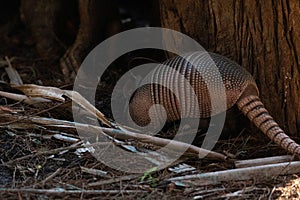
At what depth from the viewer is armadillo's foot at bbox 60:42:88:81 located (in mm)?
4758

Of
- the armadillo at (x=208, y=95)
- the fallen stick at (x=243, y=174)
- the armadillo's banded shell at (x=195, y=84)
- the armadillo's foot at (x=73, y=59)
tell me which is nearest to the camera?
the fallen stick at (x=243, y=174)

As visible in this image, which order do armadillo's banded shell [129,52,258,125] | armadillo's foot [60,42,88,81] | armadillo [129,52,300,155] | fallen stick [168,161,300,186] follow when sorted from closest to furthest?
fallen stick [168,161,300,186]
armadillo [129,52,300,155]
armadillo's banded shell [129,52,258,125]
armadillo's foot [60,42,88,81]

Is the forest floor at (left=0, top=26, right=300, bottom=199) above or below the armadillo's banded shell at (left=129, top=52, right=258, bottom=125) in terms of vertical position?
below

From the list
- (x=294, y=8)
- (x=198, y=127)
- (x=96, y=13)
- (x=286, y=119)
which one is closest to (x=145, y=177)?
(x=198, y=127)

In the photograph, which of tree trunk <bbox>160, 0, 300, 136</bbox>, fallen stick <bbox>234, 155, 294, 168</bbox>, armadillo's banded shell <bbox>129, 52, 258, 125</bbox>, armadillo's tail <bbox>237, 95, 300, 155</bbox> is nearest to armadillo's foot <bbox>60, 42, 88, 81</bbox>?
armadillo's banded shell <bbox>129, 52, 258, 125</bbox>

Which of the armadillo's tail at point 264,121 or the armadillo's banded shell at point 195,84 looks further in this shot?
the armadillo's banded shell at point 195,84

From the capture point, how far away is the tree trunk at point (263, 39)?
3457 millimetres

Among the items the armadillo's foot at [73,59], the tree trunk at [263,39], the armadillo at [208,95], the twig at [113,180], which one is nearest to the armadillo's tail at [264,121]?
the armadillo at [208,95]

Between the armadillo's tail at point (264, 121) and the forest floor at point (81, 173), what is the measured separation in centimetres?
17

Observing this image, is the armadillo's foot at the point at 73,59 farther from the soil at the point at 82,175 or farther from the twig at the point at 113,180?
the twig at the point at 113,180

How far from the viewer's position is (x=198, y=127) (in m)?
3.78

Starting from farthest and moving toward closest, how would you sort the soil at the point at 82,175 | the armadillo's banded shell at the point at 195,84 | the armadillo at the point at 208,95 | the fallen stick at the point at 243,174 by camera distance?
1. the armadillo's banded shell at the point at 195,84
2. the armadillo at the point at 208,95
3. the fallen stick at the point at 243,174
4. the soil at the point at 82,175

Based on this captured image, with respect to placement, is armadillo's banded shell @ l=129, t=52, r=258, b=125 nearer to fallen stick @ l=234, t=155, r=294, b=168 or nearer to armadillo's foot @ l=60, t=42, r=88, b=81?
fallen stick @ l=234, t=155, r=294, b=168

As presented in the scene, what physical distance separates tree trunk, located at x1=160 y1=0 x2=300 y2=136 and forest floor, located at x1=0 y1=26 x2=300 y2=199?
11.0 inches
